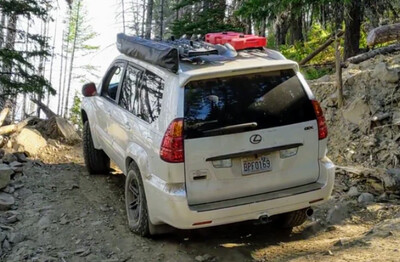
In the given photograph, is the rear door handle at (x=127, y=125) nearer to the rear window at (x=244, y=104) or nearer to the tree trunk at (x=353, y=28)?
the rear window at (x=244, y=104)

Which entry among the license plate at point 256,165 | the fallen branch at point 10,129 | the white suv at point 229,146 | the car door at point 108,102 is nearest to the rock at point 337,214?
the white suv at point 229,146

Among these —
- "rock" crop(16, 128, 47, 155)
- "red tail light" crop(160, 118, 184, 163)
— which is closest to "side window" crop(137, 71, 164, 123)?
"red tail light" crop(160, 118, 184, 163)

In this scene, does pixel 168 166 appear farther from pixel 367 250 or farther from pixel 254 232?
pixel 367 250

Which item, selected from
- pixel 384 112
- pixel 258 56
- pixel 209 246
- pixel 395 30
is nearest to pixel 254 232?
pixel 209 246

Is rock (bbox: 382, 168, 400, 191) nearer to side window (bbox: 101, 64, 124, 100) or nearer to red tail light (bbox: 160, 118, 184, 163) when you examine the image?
red tail light (bbox: 160, 118, 184, 163)

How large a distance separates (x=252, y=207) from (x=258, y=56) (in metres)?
1.64

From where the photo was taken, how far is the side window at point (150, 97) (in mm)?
5129

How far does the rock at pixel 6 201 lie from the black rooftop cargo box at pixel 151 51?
2527 mm

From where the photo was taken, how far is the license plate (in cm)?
477

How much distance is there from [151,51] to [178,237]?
81.4 inches

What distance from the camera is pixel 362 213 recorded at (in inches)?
244

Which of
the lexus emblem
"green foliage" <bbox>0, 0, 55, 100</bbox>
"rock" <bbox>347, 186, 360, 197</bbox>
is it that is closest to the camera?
the lexus emblem

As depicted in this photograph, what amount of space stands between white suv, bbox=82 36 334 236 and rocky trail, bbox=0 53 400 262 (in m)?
0.47

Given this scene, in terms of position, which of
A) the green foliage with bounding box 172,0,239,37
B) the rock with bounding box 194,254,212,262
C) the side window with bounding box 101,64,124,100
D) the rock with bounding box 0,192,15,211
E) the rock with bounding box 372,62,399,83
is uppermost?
the green foliage with bounding box 172,0,239,37
